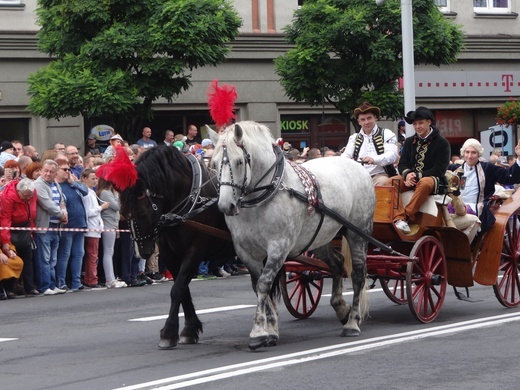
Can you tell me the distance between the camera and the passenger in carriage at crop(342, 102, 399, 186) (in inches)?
496

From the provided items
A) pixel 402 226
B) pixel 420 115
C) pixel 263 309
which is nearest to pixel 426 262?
pixel 402 226

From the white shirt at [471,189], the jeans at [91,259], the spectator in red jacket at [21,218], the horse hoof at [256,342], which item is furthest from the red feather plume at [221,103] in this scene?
the jeans at [91,259]

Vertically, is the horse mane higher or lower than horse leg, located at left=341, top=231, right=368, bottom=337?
higher

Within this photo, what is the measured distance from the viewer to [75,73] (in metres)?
22.0

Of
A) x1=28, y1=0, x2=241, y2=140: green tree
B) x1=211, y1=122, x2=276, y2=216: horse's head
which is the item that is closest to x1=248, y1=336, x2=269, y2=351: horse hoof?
x1=211, y1=122, x2=276, y2=216: horse's head

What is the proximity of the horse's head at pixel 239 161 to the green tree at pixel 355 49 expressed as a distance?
574 inches

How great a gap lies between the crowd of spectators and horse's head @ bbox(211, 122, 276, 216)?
5.26 meters

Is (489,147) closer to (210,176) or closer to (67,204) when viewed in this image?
(67,204)

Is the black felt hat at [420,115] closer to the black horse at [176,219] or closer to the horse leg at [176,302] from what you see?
the black horse at [176,219]

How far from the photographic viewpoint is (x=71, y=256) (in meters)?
17.4

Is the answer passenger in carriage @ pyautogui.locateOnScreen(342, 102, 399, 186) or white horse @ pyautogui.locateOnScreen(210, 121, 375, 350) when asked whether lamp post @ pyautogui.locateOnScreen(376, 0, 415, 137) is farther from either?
white horse @ pyautogui.locateOnScreen(210, 121, 375, 350)

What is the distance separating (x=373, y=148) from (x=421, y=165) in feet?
1.81

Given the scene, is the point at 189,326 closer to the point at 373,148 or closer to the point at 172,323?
the point at 172,323

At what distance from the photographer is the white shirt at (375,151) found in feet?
41.3
